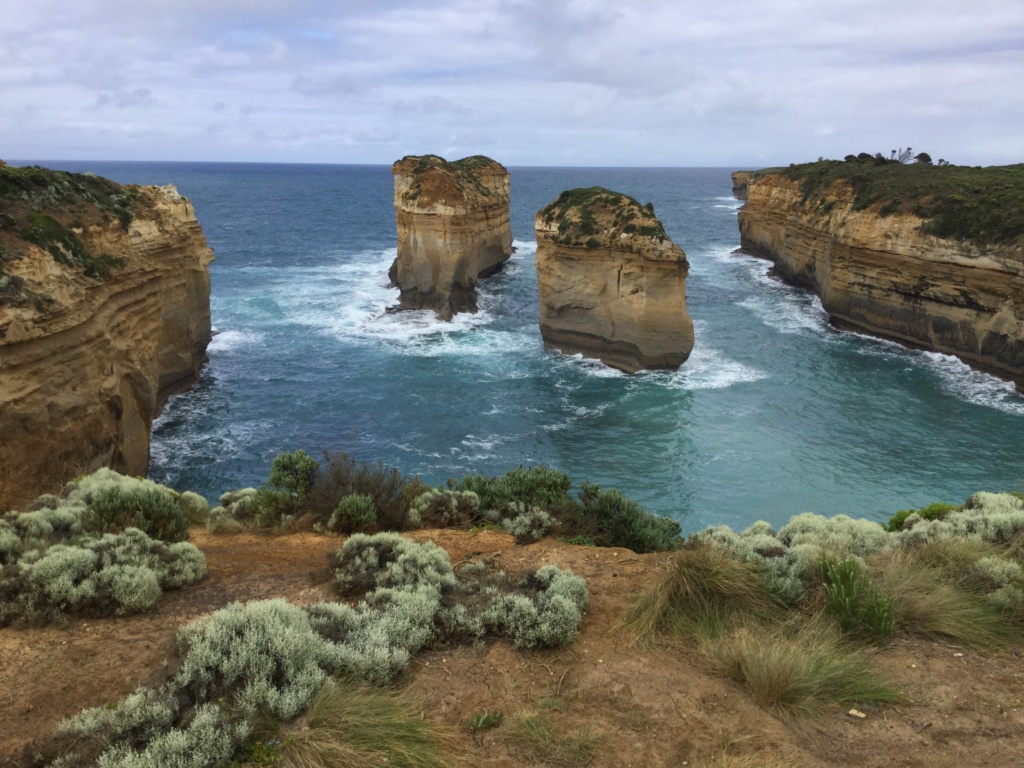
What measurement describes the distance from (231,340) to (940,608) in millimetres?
34274

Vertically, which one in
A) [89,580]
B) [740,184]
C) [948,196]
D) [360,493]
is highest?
[740,184]

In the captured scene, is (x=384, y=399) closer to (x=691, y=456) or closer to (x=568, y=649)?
(x=691, y=456)

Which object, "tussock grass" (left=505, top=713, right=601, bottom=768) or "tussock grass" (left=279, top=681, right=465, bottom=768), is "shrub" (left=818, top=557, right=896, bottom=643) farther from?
"tussock grass" (left=279, top=681, right=465, bottom=768)

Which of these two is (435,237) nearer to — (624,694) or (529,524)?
(529,524)

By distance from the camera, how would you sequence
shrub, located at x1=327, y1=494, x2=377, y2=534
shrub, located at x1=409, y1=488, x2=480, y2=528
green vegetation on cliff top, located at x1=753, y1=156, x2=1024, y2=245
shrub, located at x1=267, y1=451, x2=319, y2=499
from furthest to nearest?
green vegetation on cliff top, located at x1=753, y1=156, x2=1024, y2=245 < shrub, located at x1=267, y1=451, x2=319, y2=499 < shrub, located at x1=409, y1=488, x2=480, y2=528 < shrub, located at x1=327, y1=494, x2=377, y2=534

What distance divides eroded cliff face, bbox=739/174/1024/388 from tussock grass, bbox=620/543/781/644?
A: 92.5 feet

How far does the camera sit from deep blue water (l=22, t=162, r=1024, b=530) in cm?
2083

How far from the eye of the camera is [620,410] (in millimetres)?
26281

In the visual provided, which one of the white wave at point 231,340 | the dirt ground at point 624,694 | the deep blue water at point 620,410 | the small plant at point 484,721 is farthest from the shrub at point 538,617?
the white wave at point 231,340

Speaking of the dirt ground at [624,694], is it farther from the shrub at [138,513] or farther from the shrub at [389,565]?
the shrub at [138,513]

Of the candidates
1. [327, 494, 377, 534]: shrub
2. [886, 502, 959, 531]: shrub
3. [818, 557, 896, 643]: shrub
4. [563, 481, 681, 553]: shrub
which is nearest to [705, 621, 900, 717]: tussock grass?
[818, 557, 896, 643]: shrub

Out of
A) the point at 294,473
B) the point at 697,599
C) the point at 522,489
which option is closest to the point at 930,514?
the point at 697,599

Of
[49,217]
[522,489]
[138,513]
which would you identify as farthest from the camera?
[49,217]

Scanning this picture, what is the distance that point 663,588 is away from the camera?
275 inches
